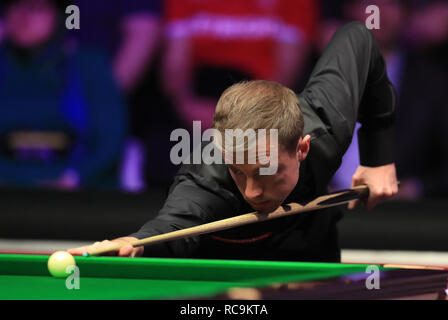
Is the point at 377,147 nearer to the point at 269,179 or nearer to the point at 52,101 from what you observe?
the point at 269,179

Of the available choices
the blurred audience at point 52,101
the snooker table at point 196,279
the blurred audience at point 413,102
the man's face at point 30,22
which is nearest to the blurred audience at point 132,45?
the blurred audience at point 52,101

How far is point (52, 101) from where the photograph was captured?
5938 mm

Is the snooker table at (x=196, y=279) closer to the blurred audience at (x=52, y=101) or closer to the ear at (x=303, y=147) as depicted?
the ear at (x=303, y=147)

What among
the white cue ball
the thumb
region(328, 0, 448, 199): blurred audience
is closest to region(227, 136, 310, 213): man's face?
the thumb

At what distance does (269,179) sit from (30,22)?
406 cm

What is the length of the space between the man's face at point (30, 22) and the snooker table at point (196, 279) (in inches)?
151

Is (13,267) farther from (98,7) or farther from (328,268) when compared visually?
(98,7)

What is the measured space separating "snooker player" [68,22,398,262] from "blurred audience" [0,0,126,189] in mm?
3106

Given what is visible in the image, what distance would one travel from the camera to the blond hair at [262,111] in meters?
2.30

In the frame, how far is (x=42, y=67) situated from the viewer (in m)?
5.90

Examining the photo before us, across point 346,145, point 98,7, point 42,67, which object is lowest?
point 346,145
